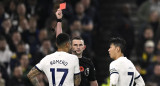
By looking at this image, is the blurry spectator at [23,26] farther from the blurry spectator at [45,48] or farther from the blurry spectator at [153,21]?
the blurry spectator at [153,21]

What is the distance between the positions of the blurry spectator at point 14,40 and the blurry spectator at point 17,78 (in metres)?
0.99

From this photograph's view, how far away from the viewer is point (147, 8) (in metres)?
17.3

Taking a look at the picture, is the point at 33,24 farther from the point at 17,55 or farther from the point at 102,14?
the point at 102,14

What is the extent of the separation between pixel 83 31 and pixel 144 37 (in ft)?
6.59

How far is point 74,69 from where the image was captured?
28.5 ft

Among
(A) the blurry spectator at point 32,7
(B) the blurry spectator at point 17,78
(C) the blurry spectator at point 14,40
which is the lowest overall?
(B) the blurry spectator at point 17,78

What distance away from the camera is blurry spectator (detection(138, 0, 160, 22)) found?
1728 cm

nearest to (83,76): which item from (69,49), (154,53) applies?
(69,49)

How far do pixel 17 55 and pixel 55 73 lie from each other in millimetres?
6436

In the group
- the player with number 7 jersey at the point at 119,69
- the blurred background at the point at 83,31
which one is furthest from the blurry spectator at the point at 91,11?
the player with number 7 jersey at the point at 119,69

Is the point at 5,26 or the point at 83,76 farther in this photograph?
the point at 5,26

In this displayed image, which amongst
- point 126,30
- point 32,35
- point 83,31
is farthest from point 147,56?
point 32,35

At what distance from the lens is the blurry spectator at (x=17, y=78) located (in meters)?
14.1

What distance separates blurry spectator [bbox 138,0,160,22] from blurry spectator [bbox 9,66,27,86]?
5.27 m
